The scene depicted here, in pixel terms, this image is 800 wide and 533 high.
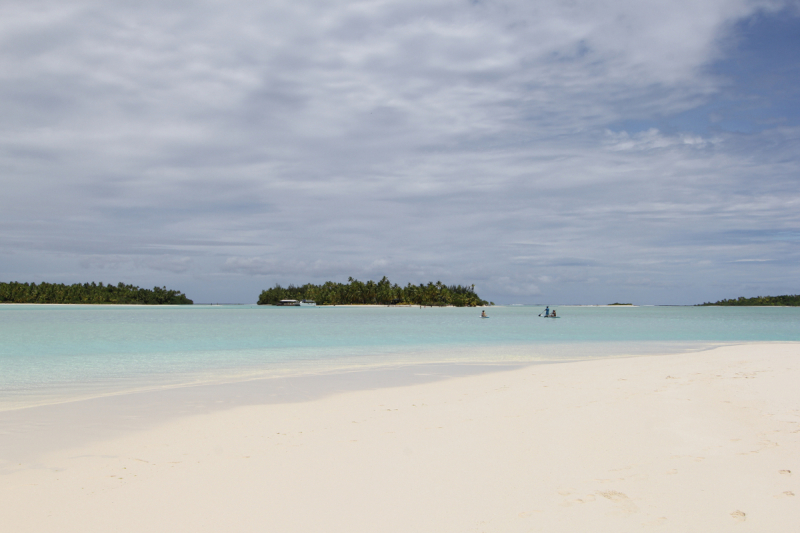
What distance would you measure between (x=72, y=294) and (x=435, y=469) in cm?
19632

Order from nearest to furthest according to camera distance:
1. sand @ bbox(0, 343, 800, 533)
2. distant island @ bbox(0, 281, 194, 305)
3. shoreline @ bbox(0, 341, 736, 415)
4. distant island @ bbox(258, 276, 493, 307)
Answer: sand @ bbox(0, 343, 800, 533), shoreline @ bbox(0, 341, 736, 415), distant island @ bbox(0, 281, 194, 305), distant island @ bbox(258, 276, 493, 307)

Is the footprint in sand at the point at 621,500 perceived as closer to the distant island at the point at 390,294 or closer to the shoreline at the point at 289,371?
the shoreline at the point at 289,371

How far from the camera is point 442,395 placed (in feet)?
37.4

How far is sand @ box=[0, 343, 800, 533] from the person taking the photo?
479 cm

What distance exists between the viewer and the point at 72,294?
16750 cm

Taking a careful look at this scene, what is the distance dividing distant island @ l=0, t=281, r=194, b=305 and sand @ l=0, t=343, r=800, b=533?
188 metres

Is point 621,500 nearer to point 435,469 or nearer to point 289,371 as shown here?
point 435,469

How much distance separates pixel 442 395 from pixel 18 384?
12035 mm

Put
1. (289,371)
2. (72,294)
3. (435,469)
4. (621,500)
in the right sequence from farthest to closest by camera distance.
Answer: (72,294) → (289,371) → (435,469) → (621,500)

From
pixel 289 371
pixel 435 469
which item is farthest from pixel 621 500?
pixel 289 371

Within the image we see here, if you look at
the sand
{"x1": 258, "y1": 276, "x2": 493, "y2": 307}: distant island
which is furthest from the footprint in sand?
A: {"x1": 258, "y1": 276, "x2": 493, "y2": 307}: distant island

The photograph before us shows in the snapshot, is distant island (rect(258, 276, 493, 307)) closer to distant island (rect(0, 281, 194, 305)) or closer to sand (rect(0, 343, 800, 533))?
distant island (rect(0, 281, 194, 305))

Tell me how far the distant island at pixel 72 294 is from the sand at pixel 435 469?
618ft

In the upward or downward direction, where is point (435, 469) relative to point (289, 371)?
upward
